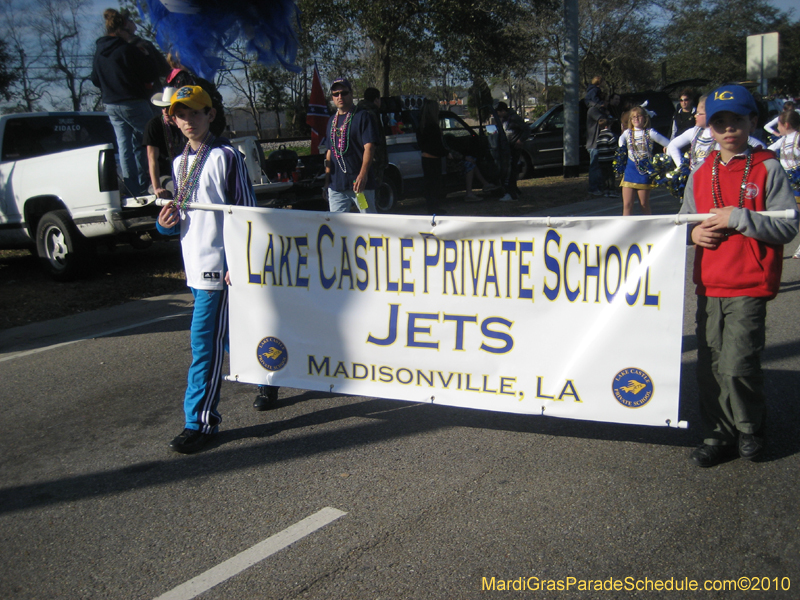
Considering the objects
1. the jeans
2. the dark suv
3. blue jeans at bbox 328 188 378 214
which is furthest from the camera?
the dark suv

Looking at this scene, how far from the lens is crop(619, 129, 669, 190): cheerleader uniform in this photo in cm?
766

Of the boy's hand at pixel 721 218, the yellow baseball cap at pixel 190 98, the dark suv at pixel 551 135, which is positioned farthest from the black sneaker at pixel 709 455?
the dark suv at pixel 551 135

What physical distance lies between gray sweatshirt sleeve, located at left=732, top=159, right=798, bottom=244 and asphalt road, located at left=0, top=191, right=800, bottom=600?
1193 millimetres

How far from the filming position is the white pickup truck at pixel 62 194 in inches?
314

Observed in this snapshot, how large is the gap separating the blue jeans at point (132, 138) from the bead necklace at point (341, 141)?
9.01ft

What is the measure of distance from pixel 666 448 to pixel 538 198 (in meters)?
10.9

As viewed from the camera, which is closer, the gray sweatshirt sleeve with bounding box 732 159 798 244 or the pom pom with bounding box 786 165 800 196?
the gray sweatshirt sleeve with bounding box 732 159 798 244

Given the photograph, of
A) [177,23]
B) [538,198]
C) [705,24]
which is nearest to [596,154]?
[538,198]

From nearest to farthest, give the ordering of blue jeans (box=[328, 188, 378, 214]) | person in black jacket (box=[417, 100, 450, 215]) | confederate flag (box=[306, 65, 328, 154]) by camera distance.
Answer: blue jeans (box=[328, 188, 378, 214]) < person in black jacket (box=[417, 100, 450, 215]) < confederate flag (box=[306, 65, 328, 154])

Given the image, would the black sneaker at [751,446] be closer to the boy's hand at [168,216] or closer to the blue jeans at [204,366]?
the blue jeans at [204,366]

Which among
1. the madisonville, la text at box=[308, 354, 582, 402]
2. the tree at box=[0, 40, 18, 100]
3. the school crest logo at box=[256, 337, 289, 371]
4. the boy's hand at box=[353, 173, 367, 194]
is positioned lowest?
the madisonville, la text at box=[308, 354, 582, 402]

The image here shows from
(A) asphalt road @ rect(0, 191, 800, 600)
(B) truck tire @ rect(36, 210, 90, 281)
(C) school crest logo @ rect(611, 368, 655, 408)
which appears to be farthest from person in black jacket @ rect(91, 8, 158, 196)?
(C) school crest logo @ rect(611, 368, 655, 408)

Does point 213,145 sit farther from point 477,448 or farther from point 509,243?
point 477,448

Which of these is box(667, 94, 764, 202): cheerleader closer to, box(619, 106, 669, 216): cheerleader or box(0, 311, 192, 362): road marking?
box(619, 106, 669, 216): cheerleader
